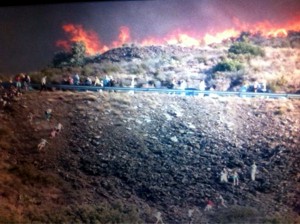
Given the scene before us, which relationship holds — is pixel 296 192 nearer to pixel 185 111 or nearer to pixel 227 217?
pixel 227 217

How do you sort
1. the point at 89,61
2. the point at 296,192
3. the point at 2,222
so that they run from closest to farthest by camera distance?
the point at 296,192, the point at 2,222, the point at 89,61

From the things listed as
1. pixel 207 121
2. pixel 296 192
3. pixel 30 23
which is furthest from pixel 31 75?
pixel 296 192

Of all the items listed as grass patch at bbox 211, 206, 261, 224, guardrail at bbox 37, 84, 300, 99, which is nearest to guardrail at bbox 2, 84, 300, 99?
guardrail at bbox 37, 84, 300, 99

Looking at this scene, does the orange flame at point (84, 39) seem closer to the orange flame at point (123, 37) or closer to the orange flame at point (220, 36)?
the orange flame at point (123, 37)

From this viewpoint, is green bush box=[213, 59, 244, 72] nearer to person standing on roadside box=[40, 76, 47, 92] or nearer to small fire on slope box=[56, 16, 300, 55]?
small fire on slope box=[56, 16, 300, 55]

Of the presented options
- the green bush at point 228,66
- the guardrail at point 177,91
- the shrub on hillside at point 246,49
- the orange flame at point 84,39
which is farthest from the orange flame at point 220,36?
the orange flame at point 84,39

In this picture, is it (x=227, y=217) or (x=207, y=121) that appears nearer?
(x=227, y=217)
